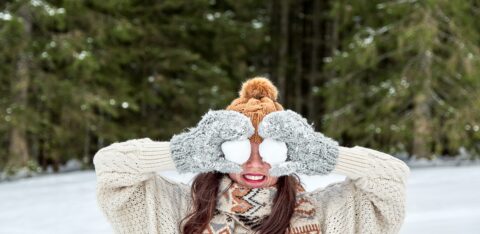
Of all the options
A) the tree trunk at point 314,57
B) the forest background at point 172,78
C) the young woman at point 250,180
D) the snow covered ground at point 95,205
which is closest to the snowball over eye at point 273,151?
the young woman at point 250,180

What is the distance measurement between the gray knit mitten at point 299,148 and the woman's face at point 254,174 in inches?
5.8

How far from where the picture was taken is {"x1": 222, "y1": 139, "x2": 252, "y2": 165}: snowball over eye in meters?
1.98

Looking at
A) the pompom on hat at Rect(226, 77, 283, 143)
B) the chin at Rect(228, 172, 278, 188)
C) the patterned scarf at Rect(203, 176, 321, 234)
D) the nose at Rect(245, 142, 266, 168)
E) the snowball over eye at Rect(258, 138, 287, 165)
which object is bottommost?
the patterned scarf at Rect(203, 176, 321, 234)

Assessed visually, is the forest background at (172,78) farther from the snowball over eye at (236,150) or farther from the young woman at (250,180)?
the snowball over eye at (236,150)

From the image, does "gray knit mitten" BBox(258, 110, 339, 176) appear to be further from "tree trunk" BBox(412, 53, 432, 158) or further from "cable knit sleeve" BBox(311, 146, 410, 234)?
"tree trunk" BBox(412, 53, 432, 158)

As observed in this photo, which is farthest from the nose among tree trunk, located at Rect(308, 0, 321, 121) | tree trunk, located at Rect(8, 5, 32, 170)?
tree trunk, located at Rect(308, 0, 321, 121)

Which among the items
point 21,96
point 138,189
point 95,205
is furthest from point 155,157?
point 21,96

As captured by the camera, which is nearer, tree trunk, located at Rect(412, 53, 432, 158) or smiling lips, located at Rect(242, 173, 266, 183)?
smiling lips, located at Rect(242, 173, 266, 183)

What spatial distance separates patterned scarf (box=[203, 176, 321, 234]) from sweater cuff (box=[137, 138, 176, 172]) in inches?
9.3

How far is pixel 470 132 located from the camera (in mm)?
10672

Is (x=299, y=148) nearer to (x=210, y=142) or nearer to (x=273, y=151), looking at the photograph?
(x=273, y=151)

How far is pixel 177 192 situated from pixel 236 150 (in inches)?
17.0

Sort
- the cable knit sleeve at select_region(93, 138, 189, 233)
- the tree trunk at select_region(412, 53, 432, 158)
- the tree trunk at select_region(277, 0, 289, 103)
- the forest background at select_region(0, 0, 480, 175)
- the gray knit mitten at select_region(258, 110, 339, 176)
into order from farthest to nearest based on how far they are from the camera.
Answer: the tree trunk at select_region(277, 0, 289, 103)
the tree trunk at select_region(412, 53, 432, 158)
the forest background at select_region(0, 0, 480, 175)
the cable knit sleeve at select_region(93, 138, 189, 233)
the gray knit mitten at select_region(258, 110, 339, 176)

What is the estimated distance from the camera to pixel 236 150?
199 centimetres
